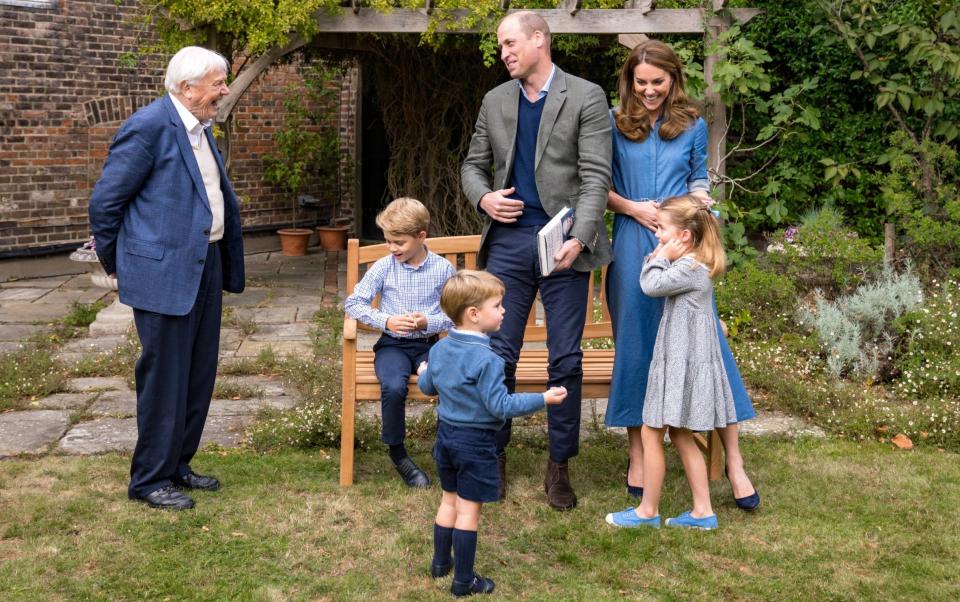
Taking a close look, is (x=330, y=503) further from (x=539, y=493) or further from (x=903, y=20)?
(x=903, y=20)

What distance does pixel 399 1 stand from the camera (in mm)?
8977

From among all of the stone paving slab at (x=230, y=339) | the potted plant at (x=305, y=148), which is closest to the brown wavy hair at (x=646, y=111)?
the stone paving slab at (x=230, y=339)

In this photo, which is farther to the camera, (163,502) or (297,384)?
(297,384)

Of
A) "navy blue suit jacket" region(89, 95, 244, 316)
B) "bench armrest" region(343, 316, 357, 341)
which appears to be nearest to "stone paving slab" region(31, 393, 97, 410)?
"navy blue suit jacket" region(89, 95, 244, 316)

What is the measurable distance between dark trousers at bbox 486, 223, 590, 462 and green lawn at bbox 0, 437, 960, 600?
0.38 meters

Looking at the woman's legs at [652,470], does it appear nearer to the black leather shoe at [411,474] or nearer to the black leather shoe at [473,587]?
the black leather shoe at [473,587]

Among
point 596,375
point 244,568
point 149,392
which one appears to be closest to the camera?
point 244,568

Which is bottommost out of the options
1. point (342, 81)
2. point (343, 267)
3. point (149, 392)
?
point (343, 267)

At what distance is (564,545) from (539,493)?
0.58 m

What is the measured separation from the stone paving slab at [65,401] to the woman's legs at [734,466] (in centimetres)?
356

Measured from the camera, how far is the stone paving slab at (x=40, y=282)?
10.4 metres

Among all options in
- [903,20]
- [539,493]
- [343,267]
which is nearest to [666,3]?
[903,20]

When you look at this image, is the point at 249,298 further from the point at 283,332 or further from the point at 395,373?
the point at 395,373

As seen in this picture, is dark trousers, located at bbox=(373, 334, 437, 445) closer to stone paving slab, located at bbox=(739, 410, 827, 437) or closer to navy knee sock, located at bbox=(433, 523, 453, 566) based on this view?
navy knee sock, located at bbox=(433, 523, 453, 566)
